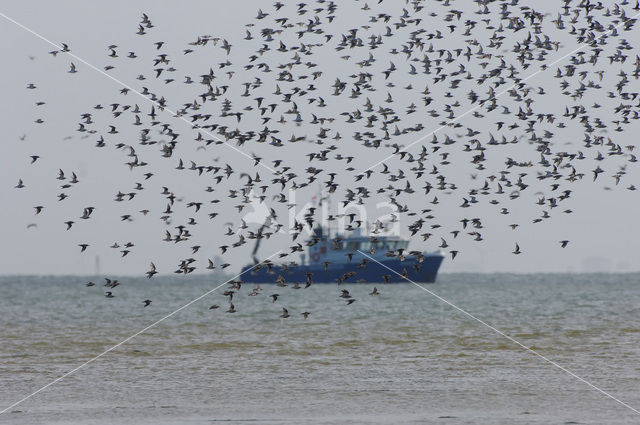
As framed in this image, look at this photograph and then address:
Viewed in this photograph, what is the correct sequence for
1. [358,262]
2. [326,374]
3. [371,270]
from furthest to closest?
[371,270] < [358,262] < [326,374]

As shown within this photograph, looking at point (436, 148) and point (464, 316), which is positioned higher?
point (436, 148)

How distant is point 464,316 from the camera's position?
7044cm

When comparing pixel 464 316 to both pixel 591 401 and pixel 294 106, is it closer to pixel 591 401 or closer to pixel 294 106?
pixel 294 106

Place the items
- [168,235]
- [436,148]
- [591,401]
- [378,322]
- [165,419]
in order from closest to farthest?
[165,419] < [591,401] < [168,235] < [436,148] < [378,322]

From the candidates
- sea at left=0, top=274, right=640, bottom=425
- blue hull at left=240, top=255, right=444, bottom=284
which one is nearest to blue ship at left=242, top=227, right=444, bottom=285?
blue hull at left=240, top=255, right=444, bottom=284

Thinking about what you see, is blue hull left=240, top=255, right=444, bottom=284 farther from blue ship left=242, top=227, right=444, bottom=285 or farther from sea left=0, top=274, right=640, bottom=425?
sea left=0, top=274, right=640, bottom=425

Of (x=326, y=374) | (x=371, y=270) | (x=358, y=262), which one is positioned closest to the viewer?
(x=326, y=374)

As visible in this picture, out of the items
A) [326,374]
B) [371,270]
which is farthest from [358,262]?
[326,374]

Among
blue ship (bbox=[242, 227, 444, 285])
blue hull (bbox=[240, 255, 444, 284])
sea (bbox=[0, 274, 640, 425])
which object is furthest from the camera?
blue hull (bbox=[240, 255, 444, 284])

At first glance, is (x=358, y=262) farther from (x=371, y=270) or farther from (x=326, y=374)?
(x=326, y=374)

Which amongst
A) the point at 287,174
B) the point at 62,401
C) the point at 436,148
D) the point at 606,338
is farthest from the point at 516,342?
the point at 62,401

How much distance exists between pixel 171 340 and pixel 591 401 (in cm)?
2665

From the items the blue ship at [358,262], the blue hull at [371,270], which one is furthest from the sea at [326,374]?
the blue hull at [371,270]

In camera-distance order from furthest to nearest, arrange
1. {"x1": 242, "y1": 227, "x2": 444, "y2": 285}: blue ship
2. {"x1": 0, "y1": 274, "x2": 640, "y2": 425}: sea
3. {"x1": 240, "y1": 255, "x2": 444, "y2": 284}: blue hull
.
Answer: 1. {"x1": 240, "y1": 255, "x2": 444, "y2": 284}: blue hull
2. {"x1": 242, "y1": 227, "x2": 444, "y2": 285}: blue ship
3. {"x1": 0, "y1": 274, "x2": 640, "y2": 425}: sea
